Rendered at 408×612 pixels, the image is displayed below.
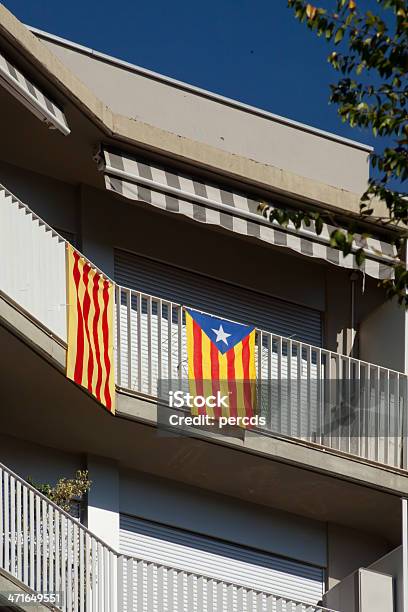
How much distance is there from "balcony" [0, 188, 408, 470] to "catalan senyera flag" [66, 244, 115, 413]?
251 mm

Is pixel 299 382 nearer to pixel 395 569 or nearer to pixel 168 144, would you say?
pixel 395 569

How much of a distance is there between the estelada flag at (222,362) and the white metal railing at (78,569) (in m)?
2.03

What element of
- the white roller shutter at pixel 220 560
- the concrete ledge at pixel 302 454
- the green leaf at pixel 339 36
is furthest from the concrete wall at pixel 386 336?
the green leaf at pixel 339 36

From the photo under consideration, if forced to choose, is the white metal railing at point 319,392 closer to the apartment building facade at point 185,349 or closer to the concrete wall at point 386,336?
the apartment building facade at point 185,349

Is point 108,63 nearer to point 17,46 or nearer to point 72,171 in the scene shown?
point 72,171

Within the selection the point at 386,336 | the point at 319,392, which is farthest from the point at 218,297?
the point at 386,336

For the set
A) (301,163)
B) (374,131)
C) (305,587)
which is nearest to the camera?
(374,131)

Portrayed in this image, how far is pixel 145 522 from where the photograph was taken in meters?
23.8

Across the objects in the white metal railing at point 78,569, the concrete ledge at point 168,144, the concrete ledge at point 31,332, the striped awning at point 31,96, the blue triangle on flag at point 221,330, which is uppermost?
the concrete ledge at point 168,144

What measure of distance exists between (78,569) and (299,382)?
14.7 feet

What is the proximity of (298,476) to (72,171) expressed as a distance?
4.26 metres

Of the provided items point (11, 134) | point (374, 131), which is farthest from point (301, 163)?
point (374, 131)

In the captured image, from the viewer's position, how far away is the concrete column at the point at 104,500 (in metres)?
23.2

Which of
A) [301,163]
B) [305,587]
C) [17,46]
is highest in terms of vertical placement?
[301,163]
